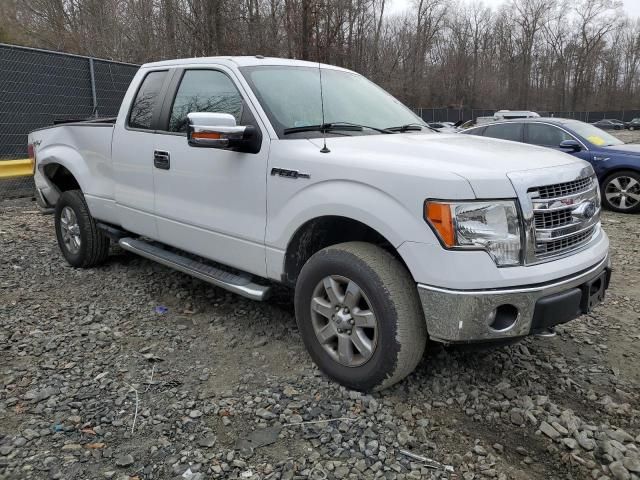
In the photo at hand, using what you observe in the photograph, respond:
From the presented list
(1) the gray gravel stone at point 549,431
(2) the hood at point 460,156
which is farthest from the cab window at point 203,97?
(1) the gray gravel stone at point 549,431

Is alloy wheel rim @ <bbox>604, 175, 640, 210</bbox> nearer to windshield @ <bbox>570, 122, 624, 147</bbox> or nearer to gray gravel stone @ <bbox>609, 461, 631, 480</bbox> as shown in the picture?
windshield @ <bbox>570, 122, 624, 147</bbox>

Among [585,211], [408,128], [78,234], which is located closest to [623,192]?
[408,128]

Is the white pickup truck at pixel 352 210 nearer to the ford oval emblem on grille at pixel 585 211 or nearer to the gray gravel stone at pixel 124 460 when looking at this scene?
the ford oval emblem on grille at pixel 585 211

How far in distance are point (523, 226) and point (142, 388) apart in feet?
7.58

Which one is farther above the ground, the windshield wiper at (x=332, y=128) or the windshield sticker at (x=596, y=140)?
the windshield wiper at (x=332, y=128)

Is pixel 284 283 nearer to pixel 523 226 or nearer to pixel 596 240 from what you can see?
pixel 523 226

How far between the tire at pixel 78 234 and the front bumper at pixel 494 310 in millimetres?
3676

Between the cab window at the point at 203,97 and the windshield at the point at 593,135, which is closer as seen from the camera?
the cab window at the point at 203,97

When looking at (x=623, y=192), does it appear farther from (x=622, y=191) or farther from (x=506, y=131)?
(x=506, y=131)

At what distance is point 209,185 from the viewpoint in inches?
146

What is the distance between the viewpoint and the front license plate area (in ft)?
9.34

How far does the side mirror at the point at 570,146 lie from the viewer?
28.9ft

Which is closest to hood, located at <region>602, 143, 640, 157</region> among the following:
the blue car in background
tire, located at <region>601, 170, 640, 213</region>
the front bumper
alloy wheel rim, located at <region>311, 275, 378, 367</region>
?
the blue car in background

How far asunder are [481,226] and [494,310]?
41cm
